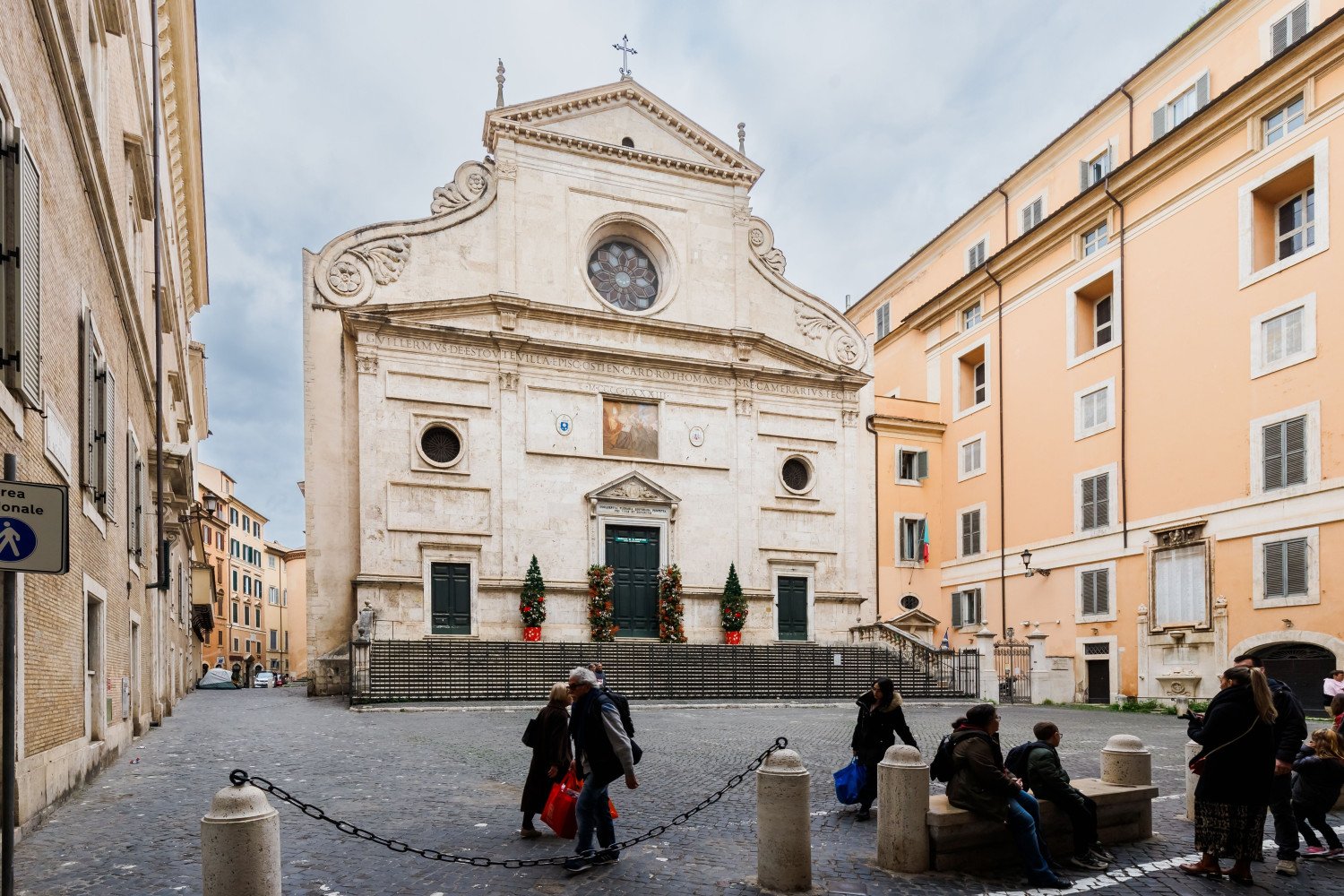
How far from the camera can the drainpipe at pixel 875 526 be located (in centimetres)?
3453

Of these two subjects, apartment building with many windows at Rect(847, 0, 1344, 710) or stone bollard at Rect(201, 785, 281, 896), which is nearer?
stone bollard at Rect(201, 785, 281, 896)

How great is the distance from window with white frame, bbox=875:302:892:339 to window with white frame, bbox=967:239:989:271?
18.1 ft

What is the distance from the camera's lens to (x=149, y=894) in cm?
646

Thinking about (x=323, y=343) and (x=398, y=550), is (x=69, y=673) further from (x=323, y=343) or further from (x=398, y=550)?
(x=323, y=343)

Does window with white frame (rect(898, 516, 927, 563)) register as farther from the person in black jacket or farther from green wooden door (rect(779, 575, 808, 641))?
the person in black jacket

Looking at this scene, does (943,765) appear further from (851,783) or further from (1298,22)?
(1298,22)

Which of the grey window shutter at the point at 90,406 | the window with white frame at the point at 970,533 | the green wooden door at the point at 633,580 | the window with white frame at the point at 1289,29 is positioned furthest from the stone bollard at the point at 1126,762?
the window with white frame at the point at 970,533

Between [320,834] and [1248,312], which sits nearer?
[320,834]

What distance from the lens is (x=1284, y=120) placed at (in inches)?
882

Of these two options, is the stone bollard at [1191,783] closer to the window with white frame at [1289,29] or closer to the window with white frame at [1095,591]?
the window with white frame at [1095,591]

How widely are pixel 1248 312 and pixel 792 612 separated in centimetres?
1636

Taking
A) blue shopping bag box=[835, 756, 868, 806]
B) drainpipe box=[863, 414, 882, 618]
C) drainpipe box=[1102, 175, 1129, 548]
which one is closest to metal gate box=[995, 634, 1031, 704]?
drainpipe box=[1102, 175, 1129, 548]

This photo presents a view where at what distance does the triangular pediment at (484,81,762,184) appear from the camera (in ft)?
105

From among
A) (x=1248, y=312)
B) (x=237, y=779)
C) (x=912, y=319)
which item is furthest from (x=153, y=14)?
(x=912, y=319)
